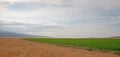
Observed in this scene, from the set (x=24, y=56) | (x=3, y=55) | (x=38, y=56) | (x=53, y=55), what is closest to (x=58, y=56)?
(x=53, y=55)

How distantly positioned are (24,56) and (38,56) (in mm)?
625

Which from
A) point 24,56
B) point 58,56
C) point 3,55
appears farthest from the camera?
point 58,56

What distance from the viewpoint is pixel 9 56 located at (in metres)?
7.41

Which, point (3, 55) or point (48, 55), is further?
point (48, 55)

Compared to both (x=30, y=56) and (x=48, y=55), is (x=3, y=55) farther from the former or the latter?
(x=48, y=55)

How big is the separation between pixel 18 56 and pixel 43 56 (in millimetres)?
1024

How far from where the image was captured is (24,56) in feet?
23.5

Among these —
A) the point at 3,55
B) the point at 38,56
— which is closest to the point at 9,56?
the point at 3,55

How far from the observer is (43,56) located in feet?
25.5

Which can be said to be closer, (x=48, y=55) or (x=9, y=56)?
(x=9, y=56)

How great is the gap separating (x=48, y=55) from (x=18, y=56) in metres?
1.45

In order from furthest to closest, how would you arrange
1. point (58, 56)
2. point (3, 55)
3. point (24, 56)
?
point (58, 56) < point (3, 55) < point (24, 56)

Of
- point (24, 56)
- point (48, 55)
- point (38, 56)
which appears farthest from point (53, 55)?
point (24, 56)

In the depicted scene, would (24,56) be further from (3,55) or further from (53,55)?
(53,55)
